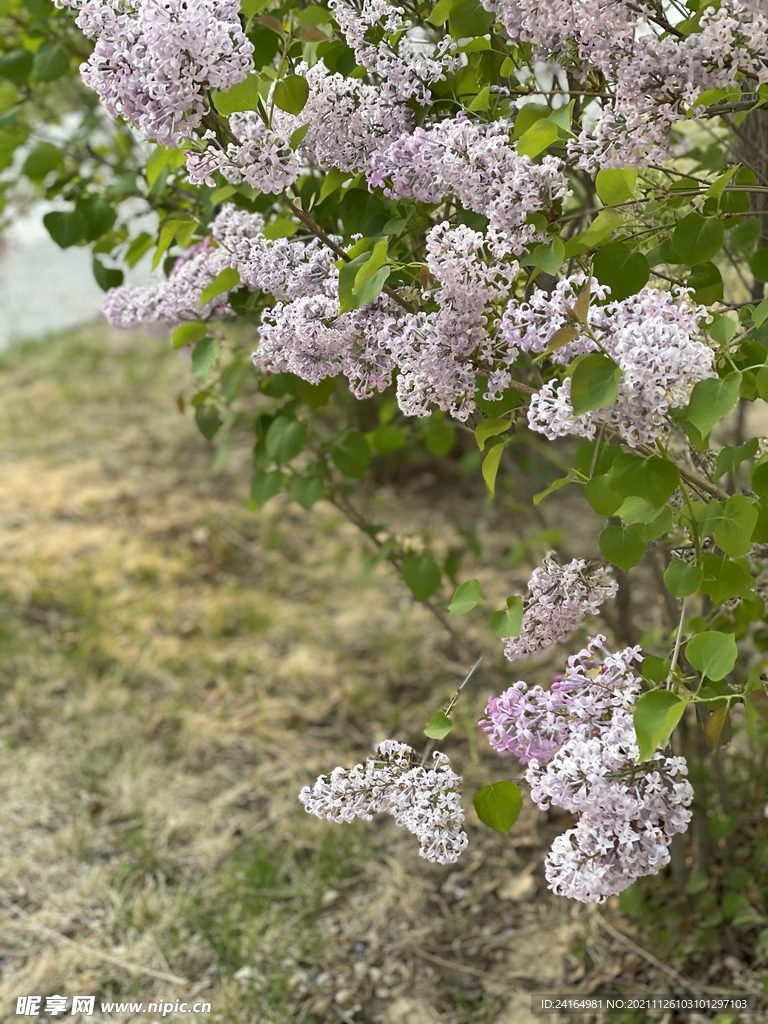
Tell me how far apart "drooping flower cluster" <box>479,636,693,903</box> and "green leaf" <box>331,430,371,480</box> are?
0.81 metres

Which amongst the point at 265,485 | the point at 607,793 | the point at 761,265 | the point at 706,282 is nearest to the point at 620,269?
the point at 706,282

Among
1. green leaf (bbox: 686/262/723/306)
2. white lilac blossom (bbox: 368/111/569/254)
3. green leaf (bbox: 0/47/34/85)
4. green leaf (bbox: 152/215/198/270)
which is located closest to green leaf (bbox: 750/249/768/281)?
green leaf (bbox: 686/262/723/306)

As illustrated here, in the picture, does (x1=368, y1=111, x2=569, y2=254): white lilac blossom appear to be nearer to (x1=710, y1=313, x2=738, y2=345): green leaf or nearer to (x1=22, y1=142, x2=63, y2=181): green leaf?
(x1=710, y1=313, x2=738, y2=345): green leaf

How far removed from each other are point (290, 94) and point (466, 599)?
0.63 metres

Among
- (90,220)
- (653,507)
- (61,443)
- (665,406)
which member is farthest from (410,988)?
(61,443)

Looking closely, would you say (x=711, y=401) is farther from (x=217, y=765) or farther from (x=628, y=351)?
(x=217, y=765)

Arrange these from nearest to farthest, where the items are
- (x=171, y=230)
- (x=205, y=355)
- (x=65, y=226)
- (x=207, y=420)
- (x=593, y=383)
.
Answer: (x=593, y=383), (x=171, y=230), (x=205, y=355), (x=65, y=226), (x=207, y=420)

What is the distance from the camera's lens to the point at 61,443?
13.5 ft

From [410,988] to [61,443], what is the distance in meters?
3.02

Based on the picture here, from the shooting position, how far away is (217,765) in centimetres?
248

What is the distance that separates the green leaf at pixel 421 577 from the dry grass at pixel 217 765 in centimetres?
71

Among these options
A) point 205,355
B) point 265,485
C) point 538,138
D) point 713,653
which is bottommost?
point 265,485

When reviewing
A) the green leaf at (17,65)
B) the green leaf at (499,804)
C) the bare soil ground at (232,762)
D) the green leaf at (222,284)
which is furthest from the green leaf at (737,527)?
the green leaf at (17,65)

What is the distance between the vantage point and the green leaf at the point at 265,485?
1.76 m
